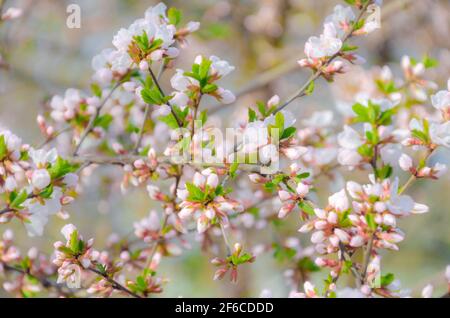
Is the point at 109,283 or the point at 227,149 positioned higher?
the point at 227,149

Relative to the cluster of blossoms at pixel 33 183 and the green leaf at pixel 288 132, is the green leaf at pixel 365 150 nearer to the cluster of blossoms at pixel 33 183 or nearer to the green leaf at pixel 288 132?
the green leaf at pixel 288 132

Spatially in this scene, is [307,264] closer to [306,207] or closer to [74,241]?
[306,207]

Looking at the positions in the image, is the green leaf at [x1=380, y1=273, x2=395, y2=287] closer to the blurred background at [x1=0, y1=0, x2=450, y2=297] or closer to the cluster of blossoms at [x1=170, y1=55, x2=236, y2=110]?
the cluster of blossoms at [x1=170, y1=55, x2=236, y2=110]

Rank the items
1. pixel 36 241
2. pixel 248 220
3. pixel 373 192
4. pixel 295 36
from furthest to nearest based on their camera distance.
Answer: pixel 295 36
pixel 36 241
pixel 248 220
pixel 373 192

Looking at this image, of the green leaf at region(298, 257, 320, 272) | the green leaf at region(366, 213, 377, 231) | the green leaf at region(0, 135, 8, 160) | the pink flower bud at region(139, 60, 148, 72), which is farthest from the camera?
the green leaf at region(298, 257, 320, 272)

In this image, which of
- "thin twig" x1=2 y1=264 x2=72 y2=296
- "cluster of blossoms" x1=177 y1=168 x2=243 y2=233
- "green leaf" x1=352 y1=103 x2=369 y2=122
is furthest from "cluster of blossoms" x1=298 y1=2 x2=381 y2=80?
"thin twig" x1=2 y1=264 x2=72 y2=296

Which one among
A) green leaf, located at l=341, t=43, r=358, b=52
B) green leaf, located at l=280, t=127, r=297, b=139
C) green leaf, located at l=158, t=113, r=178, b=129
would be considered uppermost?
green leaf, located at l=341, t=43, r=358, b=52
